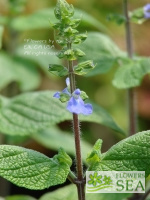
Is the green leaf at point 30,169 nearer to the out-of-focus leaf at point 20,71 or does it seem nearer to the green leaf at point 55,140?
the green leaf at point 55,140

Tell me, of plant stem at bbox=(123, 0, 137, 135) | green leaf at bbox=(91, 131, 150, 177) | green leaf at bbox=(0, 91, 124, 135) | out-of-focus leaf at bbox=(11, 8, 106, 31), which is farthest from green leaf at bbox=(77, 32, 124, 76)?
green leaf at bbox=(91, 131, 150, 177)

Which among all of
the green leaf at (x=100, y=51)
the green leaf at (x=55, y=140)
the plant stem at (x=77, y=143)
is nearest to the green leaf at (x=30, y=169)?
the plant stem at (x=77, y=143)

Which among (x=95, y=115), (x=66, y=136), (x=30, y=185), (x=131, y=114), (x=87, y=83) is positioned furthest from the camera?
(x=87, y=83)

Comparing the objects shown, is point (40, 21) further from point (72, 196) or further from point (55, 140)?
point (72, 196)

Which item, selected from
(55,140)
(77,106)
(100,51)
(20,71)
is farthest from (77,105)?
(20,71)

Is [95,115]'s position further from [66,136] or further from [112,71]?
[112,71]

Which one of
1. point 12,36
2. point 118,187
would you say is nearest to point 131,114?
point 118,187

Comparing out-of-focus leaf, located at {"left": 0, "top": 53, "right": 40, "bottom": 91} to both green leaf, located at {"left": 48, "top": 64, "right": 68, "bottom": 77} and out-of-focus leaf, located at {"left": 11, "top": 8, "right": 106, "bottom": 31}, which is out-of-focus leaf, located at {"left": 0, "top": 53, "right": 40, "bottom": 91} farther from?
green leaf, located at {"left": 48, "top": 64, "right": 68, "bottom": 77}
